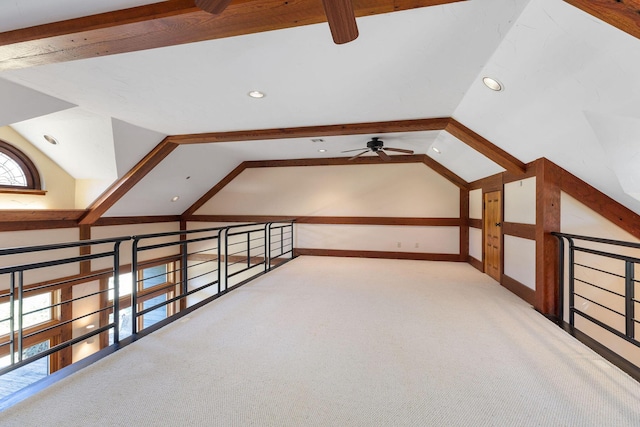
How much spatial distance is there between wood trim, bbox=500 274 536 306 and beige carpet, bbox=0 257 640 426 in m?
0.22

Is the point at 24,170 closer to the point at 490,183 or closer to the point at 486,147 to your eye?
the point at 486,147

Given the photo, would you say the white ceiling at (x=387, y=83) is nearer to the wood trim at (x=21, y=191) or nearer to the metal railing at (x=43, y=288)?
the wood trim at (x=21, y=191)

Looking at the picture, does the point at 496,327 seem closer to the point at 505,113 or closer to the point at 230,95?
the point at 505,113

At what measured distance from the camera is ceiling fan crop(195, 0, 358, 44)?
1.08m

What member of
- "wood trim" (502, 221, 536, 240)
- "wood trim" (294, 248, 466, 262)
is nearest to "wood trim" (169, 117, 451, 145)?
"wood trim" (502, 221, 536, 240)

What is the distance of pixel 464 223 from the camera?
19.3 ft

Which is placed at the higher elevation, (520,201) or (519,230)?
(520,201)

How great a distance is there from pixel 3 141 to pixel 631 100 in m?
6.70


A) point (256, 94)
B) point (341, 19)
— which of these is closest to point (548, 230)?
point (341, 19)

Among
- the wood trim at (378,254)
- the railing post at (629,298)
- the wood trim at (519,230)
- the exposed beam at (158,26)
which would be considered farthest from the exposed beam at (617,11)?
the wood trim at (378,254)

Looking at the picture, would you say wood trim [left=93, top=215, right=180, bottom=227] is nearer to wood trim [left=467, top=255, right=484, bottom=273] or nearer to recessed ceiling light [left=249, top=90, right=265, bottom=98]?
recessed ceiling light [left=249, top=90, right=265, bottom=98]

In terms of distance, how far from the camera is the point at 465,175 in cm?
548

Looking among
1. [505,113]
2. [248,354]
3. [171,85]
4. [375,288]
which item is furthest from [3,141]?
[505,113]

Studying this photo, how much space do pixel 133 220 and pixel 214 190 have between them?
5.90 ft
